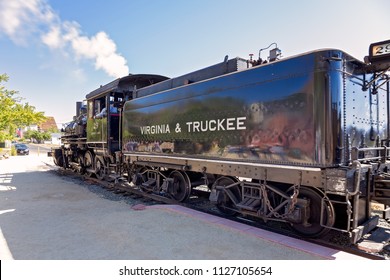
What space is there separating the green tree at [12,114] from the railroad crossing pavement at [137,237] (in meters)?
14.2

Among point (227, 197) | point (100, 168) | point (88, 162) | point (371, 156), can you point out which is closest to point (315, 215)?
point (371, 156)

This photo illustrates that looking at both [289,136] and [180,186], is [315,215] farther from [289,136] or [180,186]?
[180,186]

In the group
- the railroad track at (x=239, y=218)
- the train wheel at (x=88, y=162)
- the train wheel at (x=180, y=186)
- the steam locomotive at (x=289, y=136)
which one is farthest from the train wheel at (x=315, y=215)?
the train wheel at (x=88, y=162)

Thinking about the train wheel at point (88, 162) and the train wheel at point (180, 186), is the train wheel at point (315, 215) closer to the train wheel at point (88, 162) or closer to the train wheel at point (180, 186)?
the train wheel at point (180, 186)

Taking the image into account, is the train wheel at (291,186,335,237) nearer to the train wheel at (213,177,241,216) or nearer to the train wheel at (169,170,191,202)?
the train wheel at (213,177,241,216)

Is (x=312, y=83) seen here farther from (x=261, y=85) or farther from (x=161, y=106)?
(x=161, y=106)

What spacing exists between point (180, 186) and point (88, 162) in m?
5.85

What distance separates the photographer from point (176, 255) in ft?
11.9

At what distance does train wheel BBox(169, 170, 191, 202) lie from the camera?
6571 millimetres

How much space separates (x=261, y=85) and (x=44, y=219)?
15.6ft

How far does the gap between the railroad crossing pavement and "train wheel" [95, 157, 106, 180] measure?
3.55 metres

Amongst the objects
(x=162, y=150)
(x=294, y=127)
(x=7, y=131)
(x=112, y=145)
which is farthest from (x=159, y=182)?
(x=7, y=131)

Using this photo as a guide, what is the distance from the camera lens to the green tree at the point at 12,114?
59.3 ft

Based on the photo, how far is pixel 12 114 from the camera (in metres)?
18.0
